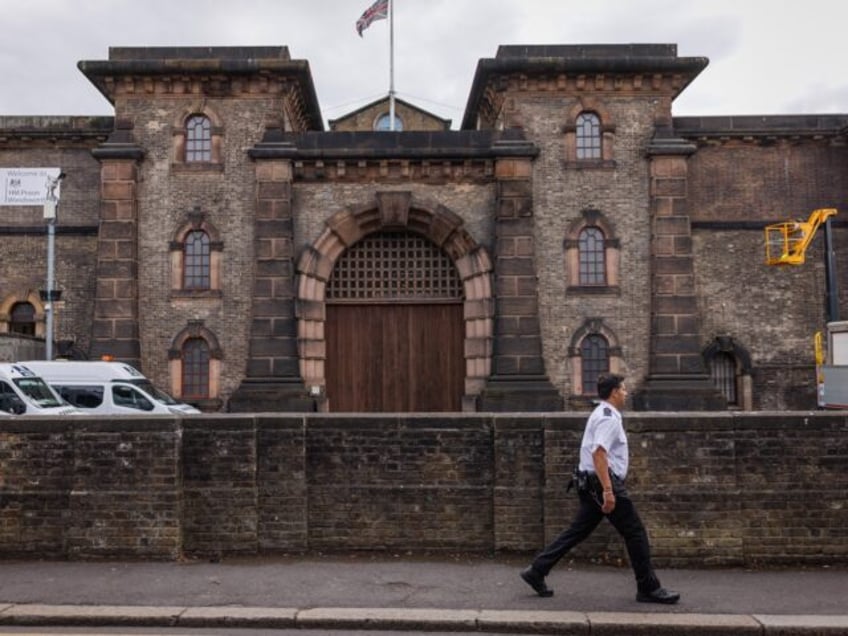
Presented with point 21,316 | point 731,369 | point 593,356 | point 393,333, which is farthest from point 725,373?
point 21,316

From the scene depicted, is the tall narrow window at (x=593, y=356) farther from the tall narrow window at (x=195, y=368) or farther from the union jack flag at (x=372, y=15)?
the union jack flag at (x=372, y=15)

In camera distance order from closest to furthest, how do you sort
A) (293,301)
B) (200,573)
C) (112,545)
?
(200,573) → (112,545) → (293,301)

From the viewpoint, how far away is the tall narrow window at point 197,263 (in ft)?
74.9

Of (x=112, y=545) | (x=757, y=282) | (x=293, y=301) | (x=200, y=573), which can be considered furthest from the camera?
(x=757, y=282)

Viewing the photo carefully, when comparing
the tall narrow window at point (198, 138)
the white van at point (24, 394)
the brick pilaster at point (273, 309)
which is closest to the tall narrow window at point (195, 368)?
the brick pilaster at point (273, 309)

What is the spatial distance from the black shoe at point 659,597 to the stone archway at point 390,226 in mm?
14858

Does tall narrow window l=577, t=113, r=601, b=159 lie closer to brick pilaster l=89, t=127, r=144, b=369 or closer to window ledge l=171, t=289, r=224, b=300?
window ledge l=171, t=289, r=224, b=300

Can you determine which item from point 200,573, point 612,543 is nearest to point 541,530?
point 612,543

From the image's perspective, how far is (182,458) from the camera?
9.05 m

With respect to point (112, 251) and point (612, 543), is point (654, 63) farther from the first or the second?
point (612, 543)

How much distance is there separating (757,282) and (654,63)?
22.4 feet

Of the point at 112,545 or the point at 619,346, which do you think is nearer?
the point at 112,545

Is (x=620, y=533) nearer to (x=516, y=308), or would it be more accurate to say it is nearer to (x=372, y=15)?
(x=516, y=308)

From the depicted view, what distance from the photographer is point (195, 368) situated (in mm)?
22625
